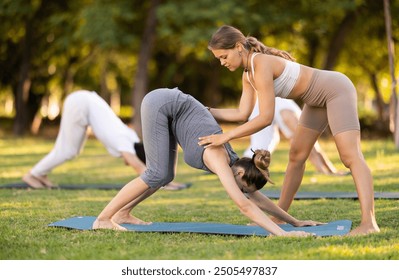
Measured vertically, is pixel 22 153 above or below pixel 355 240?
below

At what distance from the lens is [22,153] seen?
17359 millimetres

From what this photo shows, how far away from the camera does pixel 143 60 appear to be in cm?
2378

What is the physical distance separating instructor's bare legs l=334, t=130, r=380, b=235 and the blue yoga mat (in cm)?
19

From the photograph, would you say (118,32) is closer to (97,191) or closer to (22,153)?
(22,153)

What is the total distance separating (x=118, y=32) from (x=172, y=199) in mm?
14261

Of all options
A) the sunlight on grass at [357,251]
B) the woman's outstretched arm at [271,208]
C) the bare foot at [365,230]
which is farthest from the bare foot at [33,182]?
the sunlight on grass at [357,251]

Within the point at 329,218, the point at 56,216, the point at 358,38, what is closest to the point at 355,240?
the point at 329,218

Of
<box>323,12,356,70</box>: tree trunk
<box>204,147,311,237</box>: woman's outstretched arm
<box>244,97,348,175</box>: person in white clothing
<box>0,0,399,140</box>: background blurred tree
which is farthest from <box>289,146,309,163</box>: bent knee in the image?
<box>323,12,356,70</box>: tree trunk

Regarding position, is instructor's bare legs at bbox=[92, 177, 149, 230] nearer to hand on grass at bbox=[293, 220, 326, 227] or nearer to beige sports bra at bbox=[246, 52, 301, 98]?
beige sports bra at bbox=[246, 52, 301, 98]

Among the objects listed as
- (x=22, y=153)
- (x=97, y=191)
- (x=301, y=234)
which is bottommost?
(x=22, y=153)

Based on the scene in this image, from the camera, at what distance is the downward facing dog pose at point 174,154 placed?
5801 millimetres

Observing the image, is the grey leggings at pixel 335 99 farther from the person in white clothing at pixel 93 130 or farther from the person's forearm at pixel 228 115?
the person in white clothing at pixel 93 130

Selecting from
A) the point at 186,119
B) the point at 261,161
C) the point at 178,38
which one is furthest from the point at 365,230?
the point at 178,38

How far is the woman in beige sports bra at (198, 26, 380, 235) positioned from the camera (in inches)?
228
